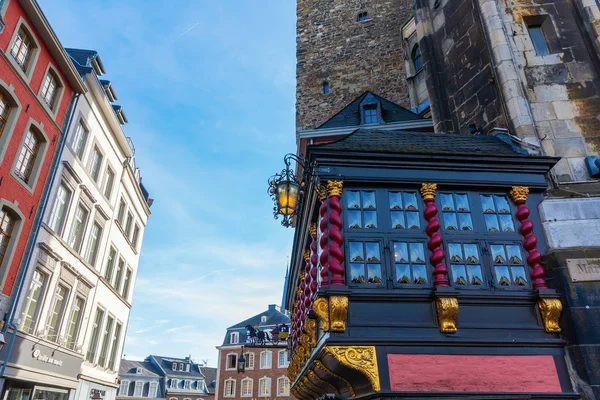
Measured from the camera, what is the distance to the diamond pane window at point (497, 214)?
794 centimetres

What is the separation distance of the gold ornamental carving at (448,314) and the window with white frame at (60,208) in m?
12.3

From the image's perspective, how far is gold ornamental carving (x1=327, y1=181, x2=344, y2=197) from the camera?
7691 millimetres

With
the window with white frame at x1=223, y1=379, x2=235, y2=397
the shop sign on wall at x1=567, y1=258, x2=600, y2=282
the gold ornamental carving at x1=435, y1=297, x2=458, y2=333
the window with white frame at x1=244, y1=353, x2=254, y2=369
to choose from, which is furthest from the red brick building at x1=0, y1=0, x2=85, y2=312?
the window with white frame at x1=223, y1=379, x2=235, y2=397

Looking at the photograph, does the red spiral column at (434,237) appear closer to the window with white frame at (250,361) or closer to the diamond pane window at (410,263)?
the diamond pane window at (410,263)

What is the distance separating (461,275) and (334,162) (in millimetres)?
2882

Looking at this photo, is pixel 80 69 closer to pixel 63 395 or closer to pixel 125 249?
pixel 125 249

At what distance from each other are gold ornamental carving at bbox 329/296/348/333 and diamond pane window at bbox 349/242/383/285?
51 cm

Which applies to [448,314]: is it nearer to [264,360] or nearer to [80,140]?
[80,140]

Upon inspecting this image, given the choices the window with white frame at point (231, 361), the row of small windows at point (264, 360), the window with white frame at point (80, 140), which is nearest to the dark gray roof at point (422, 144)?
the window with white frame at point (80, 140)

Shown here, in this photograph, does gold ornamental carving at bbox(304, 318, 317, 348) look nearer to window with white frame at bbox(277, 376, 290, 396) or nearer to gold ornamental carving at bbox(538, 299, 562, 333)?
gold ornamental carving at bbox(538, 299, 562, 333)

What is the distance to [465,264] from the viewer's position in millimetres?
7508

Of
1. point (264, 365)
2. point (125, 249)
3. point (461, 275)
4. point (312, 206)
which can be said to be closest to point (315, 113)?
point (125, 249)

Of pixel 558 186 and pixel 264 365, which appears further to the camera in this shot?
pixel 264 365

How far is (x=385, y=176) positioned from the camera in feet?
26.2
